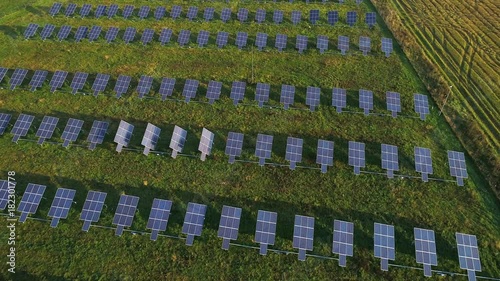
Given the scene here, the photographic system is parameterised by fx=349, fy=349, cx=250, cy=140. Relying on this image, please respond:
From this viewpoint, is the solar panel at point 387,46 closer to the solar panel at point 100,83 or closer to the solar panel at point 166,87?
the solar panel at point 166,87

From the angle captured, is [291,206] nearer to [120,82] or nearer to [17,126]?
[120,82]

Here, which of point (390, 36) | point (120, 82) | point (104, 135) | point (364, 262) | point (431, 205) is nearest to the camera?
point (364, 262)

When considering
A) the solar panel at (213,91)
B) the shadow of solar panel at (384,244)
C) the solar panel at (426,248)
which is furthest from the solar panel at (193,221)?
the solar panel at (426,248)

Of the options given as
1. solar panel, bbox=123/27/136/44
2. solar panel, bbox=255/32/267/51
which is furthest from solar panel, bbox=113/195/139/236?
solar panel, bbox=255/32/267/51

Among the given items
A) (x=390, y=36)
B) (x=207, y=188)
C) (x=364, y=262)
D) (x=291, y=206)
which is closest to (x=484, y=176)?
(x=364, y=262)

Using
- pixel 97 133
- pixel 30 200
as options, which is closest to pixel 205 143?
pixel 97 133

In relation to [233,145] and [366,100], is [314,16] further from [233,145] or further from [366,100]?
[233,145]
